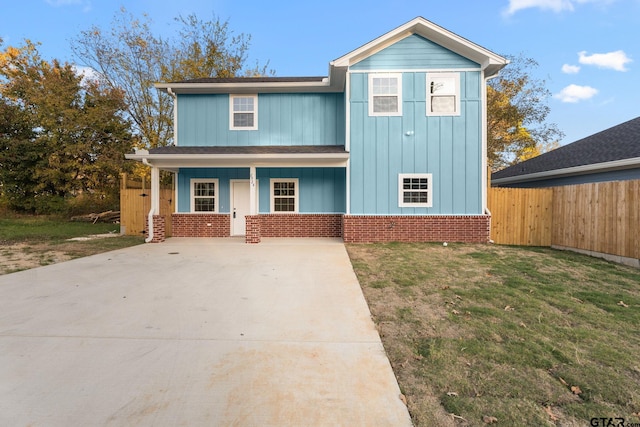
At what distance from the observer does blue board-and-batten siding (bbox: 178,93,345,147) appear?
12406mm

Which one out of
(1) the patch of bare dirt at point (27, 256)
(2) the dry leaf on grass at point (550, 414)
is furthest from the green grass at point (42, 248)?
(2) the dry leaf on grass at point (550, 414)

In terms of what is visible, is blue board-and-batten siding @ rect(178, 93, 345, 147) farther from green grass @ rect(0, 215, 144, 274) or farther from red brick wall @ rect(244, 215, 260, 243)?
green grass @ rect(0, 215, 144, 274)

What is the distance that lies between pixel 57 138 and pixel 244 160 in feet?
53.5

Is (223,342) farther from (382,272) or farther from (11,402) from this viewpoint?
(382,272)

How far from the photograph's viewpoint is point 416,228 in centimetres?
1085

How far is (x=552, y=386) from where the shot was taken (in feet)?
8.57

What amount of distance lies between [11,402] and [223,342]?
166cm

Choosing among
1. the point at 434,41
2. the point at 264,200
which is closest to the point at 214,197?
the point at 264,200

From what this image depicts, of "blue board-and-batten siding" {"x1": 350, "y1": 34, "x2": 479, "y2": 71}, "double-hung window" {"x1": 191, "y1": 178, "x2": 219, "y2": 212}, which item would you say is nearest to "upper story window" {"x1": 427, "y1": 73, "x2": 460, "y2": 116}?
"blue board-and-batten siding" {"x1": 350, "y1": 34, "x2": 479, "y2": 71}

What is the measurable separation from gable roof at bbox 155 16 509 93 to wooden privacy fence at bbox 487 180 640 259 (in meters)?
4.50

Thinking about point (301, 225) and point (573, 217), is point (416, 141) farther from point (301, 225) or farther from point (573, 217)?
point (301, 225)

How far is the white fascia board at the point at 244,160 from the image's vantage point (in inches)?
417

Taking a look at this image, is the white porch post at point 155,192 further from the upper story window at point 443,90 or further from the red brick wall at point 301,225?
the upper story window at point 443,90

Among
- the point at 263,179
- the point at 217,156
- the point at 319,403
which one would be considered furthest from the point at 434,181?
the point at 319,403
